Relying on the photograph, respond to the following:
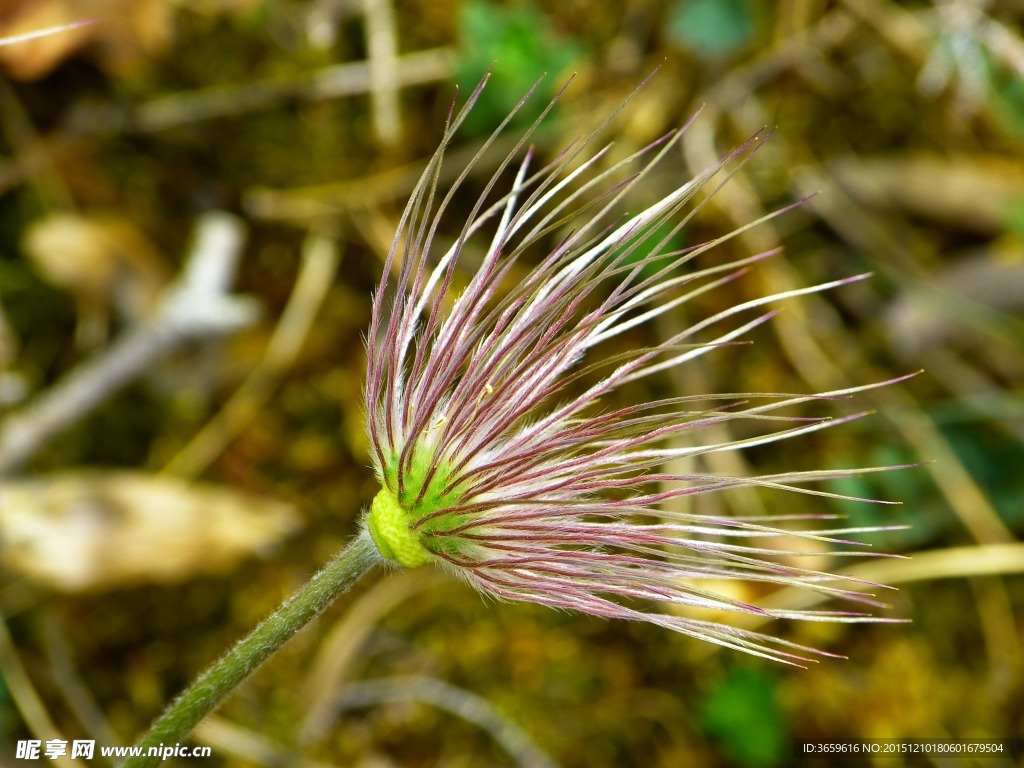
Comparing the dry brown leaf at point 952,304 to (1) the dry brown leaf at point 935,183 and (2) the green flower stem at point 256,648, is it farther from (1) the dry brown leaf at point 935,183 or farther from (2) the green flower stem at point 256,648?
(2) the green flower stem at point 256,648

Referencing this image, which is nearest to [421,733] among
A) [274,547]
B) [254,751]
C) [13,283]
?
[254,751]

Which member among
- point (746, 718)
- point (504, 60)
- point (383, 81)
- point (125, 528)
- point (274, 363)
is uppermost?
point (383, 81)

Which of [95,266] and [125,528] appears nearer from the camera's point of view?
[125,528]

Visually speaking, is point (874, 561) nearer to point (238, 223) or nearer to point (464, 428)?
point (464, 428)

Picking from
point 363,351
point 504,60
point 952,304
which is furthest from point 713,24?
point 363,351

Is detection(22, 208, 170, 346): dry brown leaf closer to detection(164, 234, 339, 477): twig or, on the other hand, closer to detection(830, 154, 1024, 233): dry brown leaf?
detection(164, 234, 339, 477): twig

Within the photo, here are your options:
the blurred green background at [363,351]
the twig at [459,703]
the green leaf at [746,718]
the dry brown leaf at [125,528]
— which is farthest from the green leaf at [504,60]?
the green leaf at [746,718]

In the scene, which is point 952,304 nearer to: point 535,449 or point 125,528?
point 535,449
